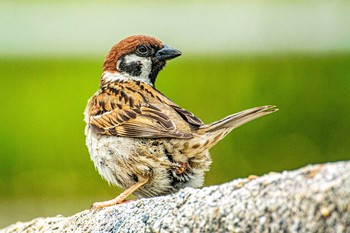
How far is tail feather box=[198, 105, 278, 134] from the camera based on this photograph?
133 inches

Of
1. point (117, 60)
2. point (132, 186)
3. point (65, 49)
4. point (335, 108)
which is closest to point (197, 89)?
point (335, 108)

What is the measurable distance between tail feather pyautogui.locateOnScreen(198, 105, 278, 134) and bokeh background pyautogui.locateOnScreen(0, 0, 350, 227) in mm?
1693

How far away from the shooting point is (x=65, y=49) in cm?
699

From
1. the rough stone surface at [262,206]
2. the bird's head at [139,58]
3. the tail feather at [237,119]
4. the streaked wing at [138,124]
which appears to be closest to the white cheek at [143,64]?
the bird's head at [139,58]

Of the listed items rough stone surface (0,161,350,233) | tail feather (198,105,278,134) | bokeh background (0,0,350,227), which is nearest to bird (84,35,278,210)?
tail feather (198,105,278,134)

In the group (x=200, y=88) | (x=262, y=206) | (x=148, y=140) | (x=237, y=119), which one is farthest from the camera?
(x=200, y=88)

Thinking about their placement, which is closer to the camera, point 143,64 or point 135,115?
point 135,115

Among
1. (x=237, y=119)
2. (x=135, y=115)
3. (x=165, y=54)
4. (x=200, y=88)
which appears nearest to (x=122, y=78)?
(x=165, y=54)

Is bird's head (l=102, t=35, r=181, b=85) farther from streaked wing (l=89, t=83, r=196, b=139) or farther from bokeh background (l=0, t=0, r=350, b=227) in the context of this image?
bokeh background (l=0, t=0, r=350, b=227)

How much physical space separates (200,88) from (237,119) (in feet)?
8.34

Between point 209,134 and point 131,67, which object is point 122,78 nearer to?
point 131,67

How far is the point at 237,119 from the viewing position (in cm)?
348

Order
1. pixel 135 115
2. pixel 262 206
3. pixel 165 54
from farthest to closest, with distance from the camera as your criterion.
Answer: pixel 165 54, pixel 135 115, pixel 262 206

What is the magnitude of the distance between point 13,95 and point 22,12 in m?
1.58
